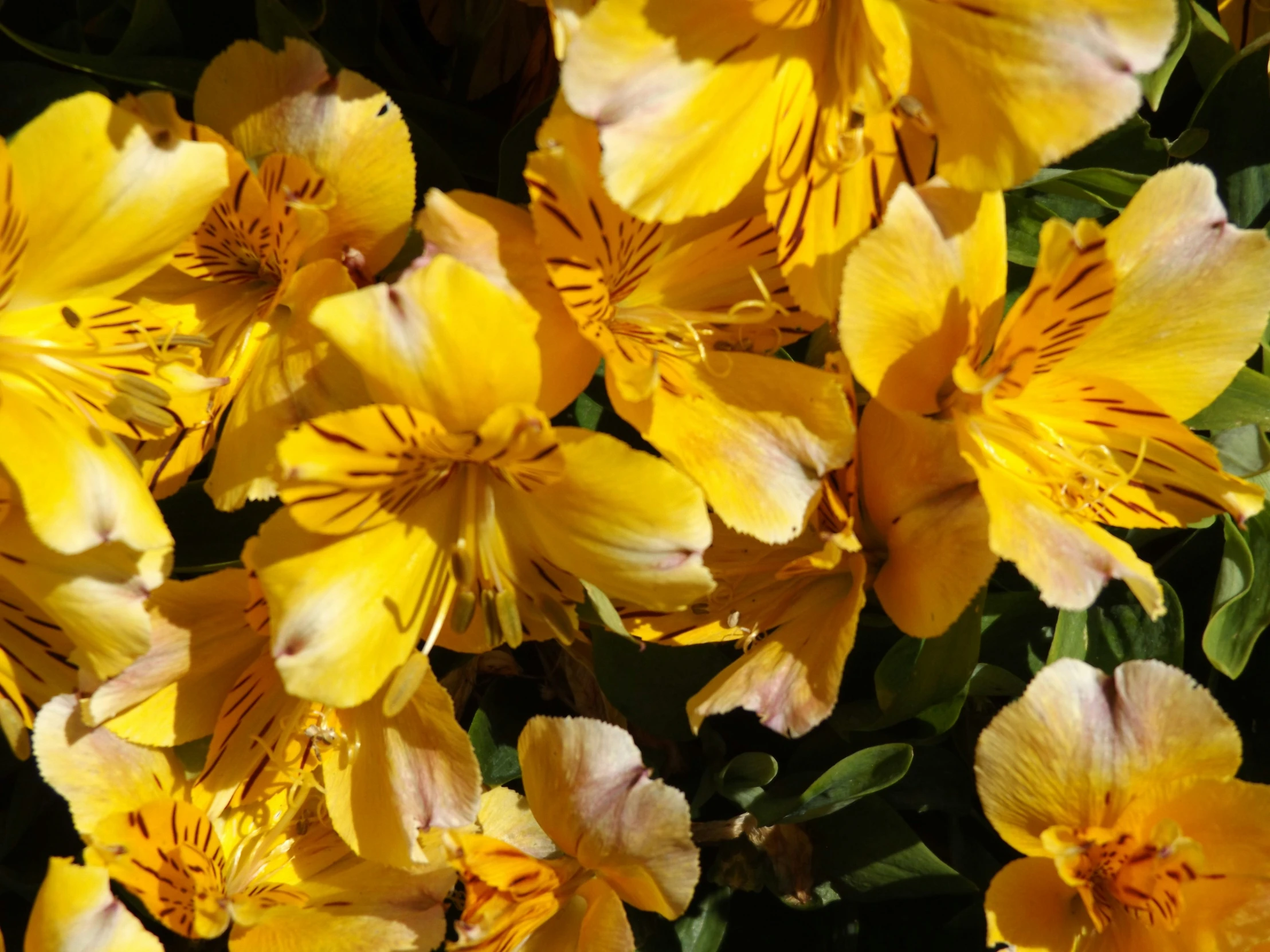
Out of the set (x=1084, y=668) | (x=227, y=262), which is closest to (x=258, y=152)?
(x=227, y=262)

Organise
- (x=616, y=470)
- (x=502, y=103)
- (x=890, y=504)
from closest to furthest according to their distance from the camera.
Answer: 1. (x=616, y=470)
2. (x=890, y=504)
3. (x=502, y=103)

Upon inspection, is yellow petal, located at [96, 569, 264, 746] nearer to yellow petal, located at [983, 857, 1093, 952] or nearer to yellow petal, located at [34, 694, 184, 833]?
yellow petal, located at [34, 694, 184, 833]

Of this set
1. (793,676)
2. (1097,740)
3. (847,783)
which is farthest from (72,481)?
(1097,740)

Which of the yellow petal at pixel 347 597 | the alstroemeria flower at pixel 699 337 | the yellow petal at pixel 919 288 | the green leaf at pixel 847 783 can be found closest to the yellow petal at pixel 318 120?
the alstroemeria flower at pixel 699 337

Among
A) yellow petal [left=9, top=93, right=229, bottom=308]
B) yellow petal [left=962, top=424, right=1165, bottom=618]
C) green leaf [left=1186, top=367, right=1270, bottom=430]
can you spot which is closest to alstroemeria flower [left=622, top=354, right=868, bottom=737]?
yellow petal [left=962, top=424, right=1165, bottom=618]

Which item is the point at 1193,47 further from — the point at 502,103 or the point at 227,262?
the point at 227,262

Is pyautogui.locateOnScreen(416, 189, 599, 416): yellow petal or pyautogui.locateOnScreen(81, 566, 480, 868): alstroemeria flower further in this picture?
pyautogui.locateOnScreen(81, 566, 480, 868): alstroemeria flower

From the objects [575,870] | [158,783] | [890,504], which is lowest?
[575,870]

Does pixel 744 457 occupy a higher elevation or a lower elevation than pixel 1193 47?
lower
